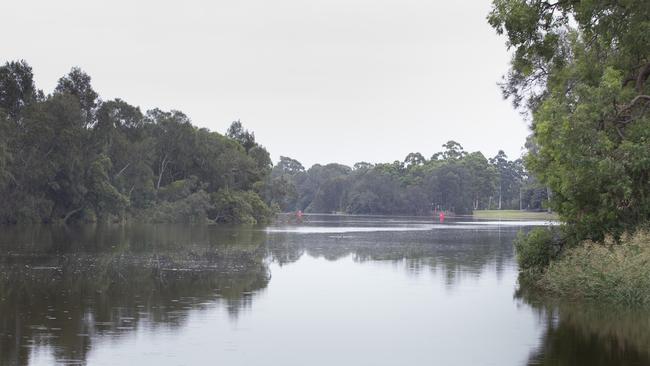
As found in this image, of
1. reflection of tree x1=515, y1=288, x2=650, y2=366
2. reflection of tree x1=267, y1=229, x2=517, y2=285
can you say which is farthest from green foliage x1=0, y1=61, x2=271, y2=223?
reflection of tree x1=515, y1=288, x2=650, y2=366

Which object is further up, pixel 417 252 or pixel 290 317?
pixel 417 252

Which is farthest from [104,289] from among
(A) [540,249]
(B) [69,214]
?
(B) [69,214]

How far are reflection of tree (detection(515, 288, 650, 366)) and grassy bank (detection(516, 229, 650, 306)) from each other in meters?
0.66

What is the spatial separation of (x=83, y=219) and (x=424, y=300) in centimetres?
7219

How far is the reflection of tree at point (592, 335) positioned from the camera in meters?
15.2

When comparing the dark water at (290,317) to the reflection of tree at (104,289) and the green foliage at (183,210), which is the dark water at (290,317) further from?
the green foliage at (183,210)

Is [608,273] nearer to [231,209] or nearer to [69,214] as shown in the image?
[69,214]

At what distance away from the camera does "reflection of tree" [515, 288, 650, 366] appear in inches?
600

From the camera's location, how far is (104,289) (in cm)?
2556

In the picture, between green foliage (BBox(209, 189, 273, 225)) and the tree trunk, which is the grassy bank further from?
green foliage (BBox(209, 189, 273, 225))

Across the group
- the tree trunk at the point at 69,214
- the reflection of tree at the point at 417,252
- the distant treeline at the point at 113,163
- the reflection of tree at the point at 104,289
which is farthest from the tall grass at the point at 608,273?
the tree trunk at the point at 69,214

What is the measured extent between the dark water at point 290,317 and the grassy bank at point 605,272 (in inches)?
37.5

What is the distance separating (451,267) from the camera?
117 feet

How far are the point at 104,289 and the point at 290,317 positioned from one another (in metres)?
7.68
